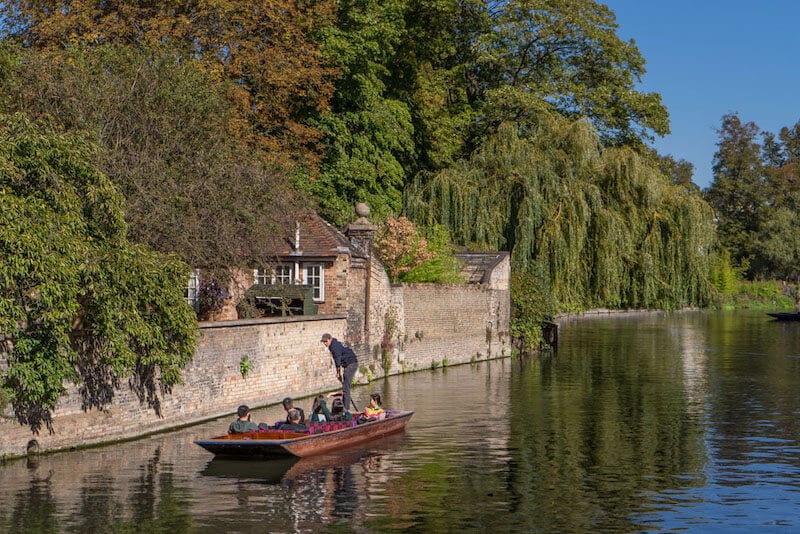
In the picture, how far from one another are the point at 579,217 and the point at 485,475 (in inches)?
1097

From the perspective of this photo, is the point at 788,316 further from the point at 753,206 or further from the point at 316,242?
the point at 316,242

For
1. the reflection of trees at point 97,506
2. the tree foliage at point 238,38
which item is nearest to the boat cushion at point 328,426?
the reflection of trees at point 97,506

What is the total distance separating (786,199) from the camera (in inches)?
4031

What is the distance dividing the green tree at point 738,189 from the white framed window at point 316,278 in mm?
74809

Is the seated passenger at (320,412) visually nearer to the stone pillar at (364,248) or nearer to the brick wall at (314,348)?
the brick wall at (314,348)

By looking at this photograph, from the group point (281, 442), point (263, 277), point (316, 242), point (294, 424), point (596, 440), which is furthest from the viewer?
point (263, 277)

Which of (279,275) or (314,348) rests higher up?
(279,275)

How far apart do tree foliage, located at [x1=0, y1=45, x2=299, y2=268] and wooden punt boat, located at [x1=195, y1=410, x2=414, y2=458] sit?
6.44 meters

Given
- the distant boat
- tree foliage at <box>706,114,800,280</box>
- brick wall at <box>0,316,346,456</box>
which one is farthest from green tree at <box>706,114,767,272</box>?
brick wall at <box>0,316,346,456</box>

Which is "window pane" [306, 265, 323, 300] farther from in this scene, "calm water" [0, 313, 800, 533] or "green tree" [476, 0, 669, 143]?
"green tree" [476, 0, 669, 143]

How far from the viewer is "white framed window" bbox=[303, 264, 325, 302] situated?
3125cm

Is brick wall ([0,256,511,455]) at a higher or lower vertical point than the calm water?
higher

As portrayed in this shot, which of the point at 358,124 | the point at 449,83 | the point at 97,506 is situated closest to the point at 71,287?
the point at 97,506

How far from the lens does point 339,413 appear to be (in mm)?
21844
